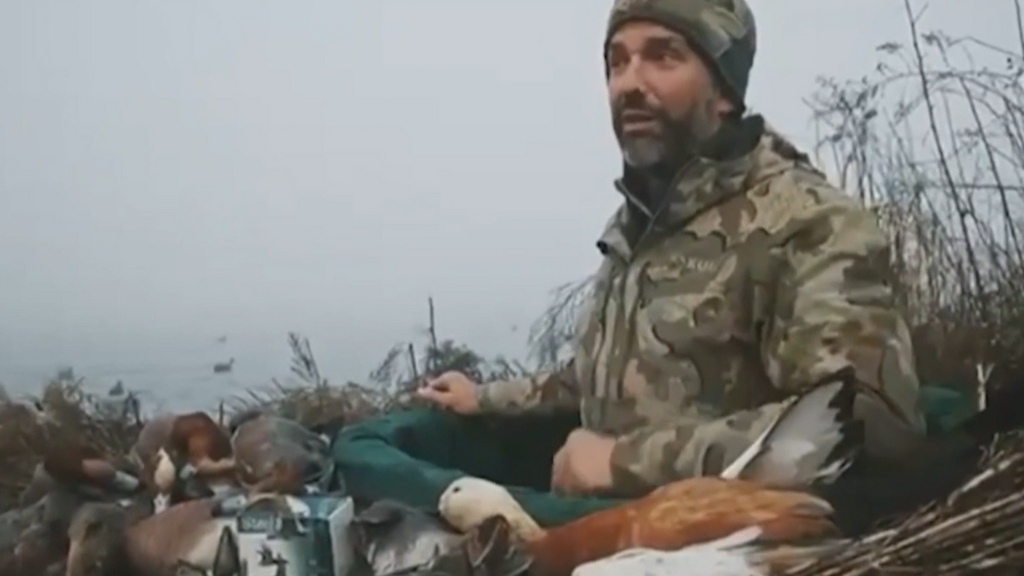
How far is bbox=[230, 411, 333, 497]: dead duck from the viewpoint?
273 cm

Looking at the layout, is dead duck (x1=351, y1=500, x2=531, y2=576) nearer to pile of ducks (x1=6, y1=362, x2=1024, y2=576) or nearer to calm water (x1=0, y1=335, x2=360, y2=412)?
pile of ducks (x1=6, y1=362, x2=1024, y2=576)

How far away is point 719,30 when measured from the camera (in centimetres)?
260

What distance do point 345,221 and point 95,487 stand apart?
2.01 feet

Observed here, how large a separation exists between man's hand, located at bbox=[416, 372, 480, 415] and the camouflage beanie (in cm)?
63

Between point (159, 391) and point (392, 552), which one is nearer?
point (392, 552)

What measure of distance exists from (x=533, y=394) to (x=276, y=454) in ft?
1.40

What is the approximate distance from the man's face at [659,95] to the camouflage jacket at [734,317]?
46mm

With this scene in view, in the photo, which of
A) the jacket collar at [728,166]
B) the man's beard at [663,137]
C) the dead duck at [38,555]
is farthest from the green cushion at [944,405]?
the dead duck at [38,555]

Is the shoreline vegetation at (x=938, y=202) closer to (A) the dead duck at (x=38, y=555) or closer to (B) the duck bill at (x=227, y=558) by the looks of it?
(B) the duck bill at (x=227, y=558)

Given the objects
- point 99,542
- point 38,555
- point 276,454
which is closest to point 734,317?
point 276,454

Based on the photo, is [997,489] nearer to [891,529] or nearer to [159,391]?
[891,529]

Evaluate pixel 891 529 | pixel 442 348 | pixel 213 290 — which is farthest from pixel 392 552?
pixel 891 529

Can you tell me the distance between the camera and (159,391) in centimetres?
282

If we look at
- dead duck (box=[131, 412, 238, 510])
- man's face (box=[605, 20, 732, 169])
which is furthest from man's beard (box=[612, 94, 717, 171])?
dead duck (box=[131, 412, 238, 510])
